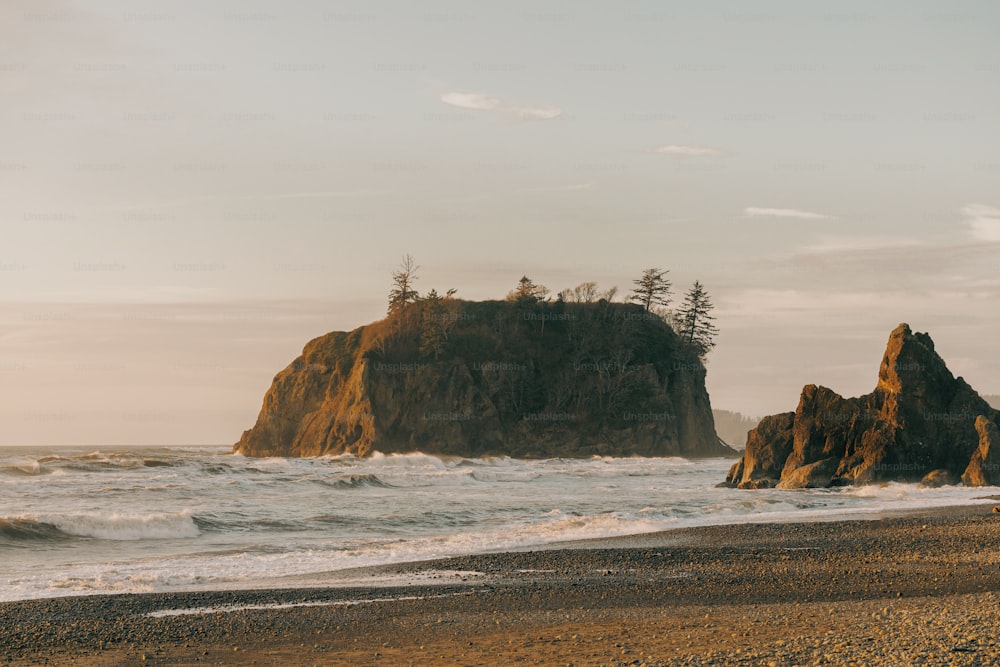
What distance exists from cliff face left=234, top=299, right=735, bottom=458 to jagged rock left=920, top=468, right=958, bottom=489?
59.5m

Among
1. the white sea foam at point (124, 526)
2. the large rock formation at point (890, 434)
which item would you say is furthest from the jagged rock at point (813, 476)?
the white sea foam at point (124, 526)

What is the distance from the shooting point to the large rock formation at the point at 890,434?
4678 centimetres

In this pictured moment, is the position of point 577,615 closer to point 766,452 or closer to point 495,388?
point 766,452

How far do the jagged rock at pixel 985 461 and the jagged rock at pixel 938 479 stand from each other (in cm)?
59

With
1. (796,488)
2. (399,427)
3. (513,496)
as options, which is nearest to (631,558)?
(513,496)

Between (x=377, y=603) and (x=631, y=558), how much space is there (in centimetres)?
709

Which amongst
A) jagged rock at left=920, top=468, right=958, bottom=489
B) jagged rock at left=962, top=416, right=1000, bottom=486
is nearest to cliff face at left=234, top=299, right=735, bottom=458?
jagged rock at left=920, top=468, right=958, bottom=489

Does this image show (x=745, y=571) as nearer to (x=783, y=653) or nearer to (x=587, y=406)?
(x=783, y=653)

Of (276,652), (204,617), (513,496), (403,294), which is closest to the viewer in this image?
(276,652)

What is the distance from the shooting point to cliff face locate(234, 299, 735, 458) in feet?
352

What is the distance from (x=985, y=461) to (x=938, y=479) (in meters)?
2.29

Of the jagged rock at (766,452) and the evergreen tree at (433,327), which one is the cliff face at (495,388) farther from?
the jagged rock at (766,452)

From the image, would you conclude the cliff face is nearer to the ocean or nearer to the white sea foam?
the ocean

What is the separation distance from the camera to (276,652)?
11.8 m
